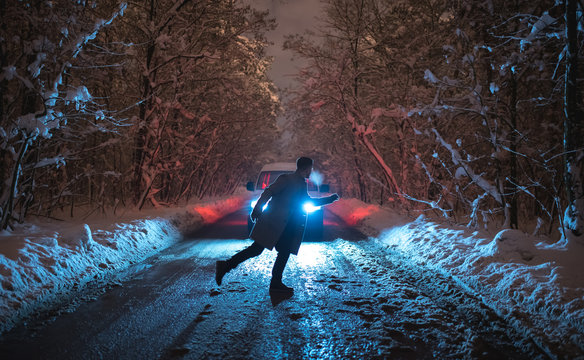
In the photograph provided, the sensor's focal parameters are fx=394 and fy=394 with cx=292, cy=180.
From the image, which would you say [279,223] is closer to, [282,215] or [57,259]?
[282,215]

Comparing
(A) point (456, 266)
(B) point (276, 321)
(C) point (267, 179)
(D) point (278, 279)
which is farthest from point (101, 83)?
(A) point (456, 266)

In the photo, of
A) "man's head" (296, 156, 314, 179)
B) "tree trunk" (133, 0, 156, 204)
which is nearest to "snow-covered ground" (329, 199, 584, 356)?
"man's head" (296, 156, 314, 179)

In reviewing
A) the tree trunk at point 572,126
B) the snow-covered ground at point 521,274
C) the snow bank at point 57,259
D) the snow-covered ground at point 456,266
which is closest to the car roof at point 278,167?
the snow bank at point 57,259

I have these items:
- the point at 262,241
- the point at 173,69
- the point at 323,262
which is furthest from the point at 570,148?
the point at 173,69

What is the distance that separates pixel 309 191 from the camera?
12.1m

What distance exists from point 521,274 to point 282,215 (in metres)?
3.10

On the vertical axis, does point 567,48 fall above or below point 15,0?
below

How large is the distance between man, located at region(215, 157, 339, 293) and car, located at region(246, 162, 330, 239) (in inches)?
69.7

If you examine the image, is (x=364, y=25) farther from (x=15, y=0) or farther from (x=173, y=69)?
(x=15, y=0)

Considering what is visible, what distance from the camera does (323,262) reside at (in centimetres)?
728

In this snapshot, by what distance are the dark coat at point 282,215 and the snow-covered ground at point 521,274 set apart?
8.19 feet

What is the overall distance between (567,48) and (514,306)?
4159 millimetres

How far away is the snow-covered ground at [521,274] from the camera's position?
12.1 feet

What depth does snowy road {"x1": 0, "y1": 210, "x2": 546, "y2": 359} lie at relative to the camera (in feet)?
10.9
